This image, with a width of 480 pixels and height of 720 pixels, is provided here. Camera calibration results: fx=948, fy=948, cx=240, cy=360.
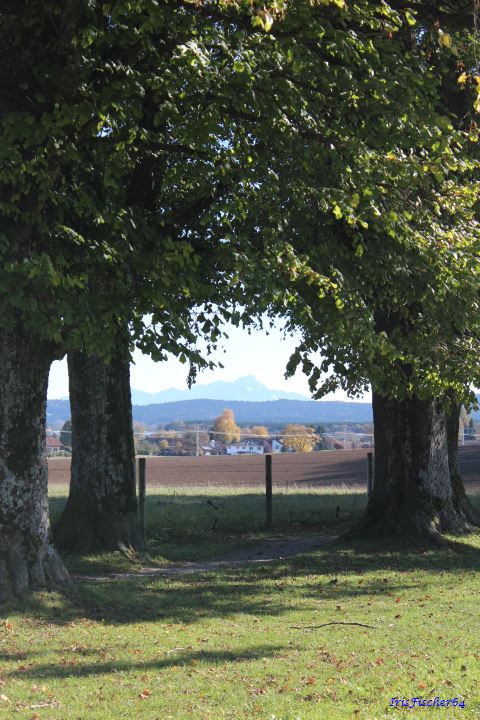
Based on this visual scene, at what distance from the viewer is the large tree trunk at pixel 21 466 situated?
11.5 meters

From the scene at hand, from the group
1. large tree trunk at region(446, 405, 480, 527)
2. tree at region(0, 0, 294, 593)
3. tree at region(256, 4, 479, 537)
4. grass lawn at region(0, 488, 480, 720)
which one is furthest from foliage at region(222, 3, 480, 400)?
large tree trunk at region(446, 405, 480, 527)

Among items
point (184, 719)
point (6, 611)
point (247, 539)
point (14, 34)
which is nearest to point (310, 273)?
point (14, 34)

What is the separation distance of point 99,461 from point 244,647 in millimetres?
7459

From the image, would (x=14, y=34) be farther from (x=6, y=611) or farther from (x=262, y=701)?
(x=262, y=701)

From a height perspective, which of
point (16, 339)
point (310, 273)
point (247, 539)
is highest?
point (310, 273)

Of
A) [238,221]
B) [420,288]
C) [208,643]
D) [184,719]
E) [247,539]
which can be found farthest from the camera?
[247,539]

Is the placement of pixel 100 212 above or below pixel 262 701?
above

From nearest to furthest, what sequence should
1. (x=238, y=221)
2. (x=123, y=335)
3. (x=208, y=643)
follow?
(x=208, y=643), (x=123, y=335), (x=238, y=221)

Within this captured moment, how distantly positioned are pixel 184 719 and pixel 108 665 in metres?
2.05

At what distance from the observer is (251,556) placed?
59.0 feet

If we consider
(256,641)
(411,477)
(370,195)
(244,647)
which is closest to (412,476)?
(411,477)

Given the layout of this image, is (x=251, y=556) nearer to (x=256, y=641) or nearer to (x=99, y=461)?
(x=99, y=461)

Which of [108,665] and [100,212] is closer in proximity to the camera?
[108,665]

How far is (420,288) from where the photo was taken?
1450cm
